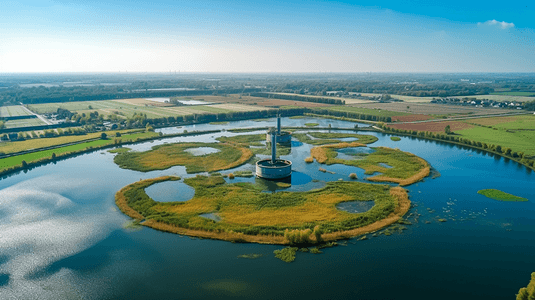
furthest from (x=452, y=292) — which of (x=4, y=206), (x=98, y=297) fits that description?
(x=4, y=206)

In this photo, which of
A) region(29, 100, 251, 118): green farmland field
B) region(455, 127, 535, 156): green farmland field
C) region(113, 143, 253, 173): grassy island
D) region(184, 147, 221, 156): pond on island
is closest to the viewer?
region(113, 143, 253, 173): grassy island

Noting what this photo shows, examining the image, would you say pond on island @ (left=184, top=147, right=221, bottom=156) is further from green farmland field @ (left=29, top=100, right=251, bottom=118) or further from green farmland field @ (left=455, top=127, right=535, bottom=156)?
green farmland field @ (left=455, top=127, right=535, bottom=156)

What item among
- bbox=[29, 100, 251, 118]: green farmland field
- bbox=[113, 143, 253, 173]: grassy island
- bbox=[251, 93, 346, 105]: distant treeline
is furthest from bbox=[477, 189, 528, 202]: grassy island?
bbox=[251, 93, 346, 105]: distant treeline

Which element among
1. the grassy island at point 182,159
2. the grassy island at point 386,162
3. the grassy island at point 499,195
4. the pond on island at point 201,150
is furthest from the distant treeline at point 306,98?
the grassy island at point 499,195

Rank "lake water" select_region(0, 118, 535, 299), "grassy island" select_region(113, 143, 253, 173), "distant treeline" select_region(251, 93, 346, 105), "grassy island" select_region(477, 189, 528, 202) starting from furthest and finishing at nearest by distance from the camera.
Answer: "distant treeline" select_region(251, 93, 346, 105) → "grassy island" select_region(113, 143, 253, 173) → "grassy island" select_region(477, 189, 528, 202) → "lake water" select_region(0, 118, 535, 299)

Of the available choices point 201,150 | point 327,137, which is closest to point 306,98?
point 327,137

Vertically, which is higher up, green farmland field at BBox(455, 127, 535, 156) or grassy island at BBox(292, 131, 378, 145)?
green farmland field at BBox(455, 127, 535, 156)
